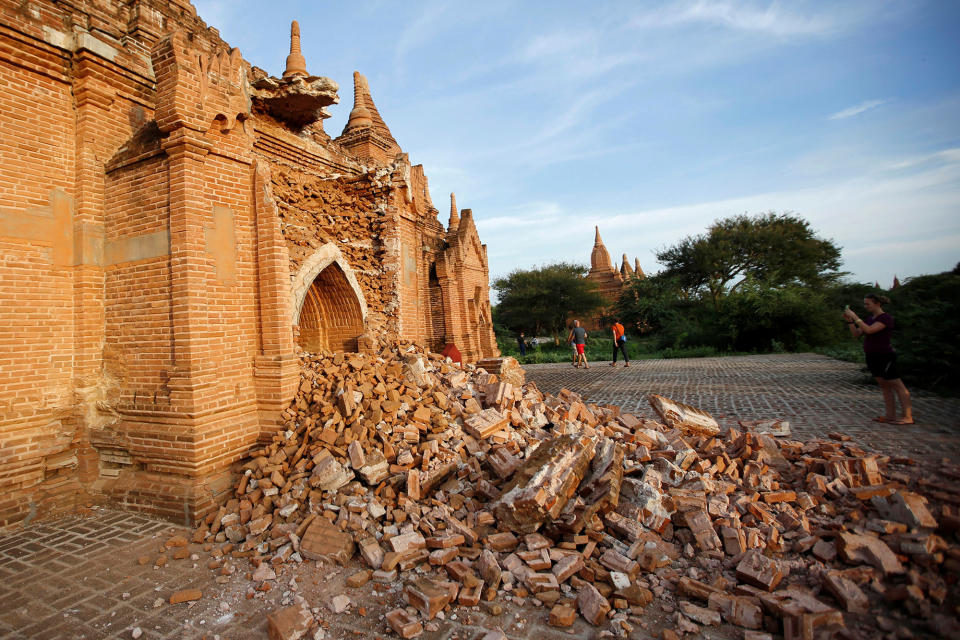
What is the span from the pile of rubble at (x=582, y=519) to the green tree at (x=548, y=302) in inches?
1102

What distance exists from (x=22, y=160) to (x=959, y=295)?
15752 millimetres

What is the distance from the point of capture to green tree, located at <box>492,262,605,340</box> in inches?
1325

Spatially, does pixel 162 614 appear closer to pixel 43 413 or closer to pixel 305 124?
pixel 43 413

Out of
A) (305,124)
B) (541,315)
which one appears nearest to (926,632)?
(305,124)

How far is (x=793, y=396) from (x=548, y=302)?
25.0m

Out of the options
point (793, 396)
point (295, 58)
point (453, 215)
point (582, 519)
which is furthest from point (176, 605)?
point (453, 215)

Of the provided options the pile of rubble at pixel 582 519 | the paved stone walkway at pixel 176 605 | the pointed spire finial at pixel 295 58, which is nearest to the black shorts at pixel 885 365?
the pile of rubble at pixel 582 519

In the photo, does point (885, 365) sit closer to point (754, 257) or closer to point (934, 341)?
point (934, 341)

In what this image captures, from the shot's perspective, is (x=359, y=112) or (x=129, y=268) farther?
(x=359, y=112)

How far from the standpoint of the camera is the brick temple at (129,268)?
4.77 m

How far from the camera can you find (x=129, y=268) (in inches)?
206

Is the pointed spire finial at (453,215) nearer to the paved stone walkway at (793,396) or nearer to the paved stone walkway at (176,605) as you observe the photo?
the paved stone walkway at (793,396)

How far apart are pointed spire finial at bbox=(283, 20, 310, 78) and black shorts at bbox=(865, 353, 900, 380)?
1159 cm

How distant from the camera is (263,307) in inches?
220
